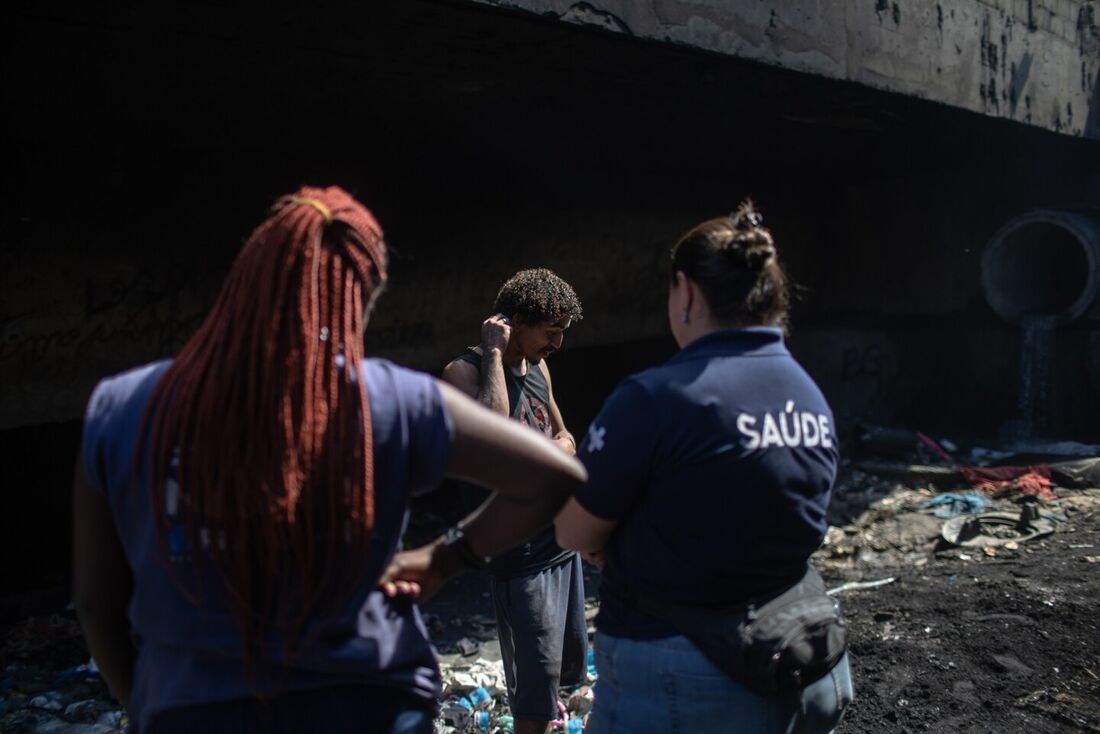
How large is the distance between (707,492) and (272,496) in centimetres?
89

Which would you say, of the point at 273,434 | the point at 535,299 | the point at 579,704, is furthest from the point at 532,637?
the point at 273,434

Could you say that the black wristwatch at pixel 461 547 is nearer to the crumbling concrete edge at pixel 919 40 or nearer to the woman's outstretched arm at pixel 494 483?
the woman's outstretched arm at pixel 494 483

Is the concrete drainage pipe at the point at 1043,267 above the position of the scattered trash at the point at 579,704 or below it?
above

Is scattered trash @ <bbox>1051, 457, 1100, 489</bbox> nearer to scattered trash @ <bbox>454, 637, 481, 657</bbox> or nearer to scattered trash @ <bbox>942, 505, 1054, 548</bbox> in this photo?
scattered trash @ <bbox>942, 505, 1054, 548</bbox>

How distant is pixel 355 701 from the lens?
1619 millimetres

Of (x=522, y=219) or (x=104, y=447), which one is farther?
(x=522, y=219)

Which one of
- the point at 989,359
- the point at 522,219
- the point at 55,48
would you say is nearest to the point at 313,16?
the point at 55,48

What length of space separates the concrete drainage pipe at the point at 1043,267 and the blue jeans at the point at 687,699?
29.6ft

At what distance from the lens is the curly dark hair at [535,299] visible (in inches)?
140

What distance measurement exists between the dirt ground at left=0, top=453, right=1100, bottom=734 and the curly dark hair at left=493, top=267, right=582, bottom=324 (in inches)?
87.0

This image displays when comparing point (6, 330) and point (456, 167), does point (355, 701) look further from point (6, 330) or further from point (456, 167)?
point (456, 167)

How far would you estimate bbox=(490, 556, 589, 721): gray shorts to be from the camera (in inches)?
133

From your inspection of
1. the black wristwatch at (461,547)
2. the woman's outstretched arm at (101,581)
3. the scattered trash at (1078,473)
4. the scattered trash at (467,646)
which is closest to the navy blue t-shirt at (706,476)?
the black wristwatch at (461,547)

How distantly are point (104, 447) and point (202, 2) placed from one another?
2977 millimetres
